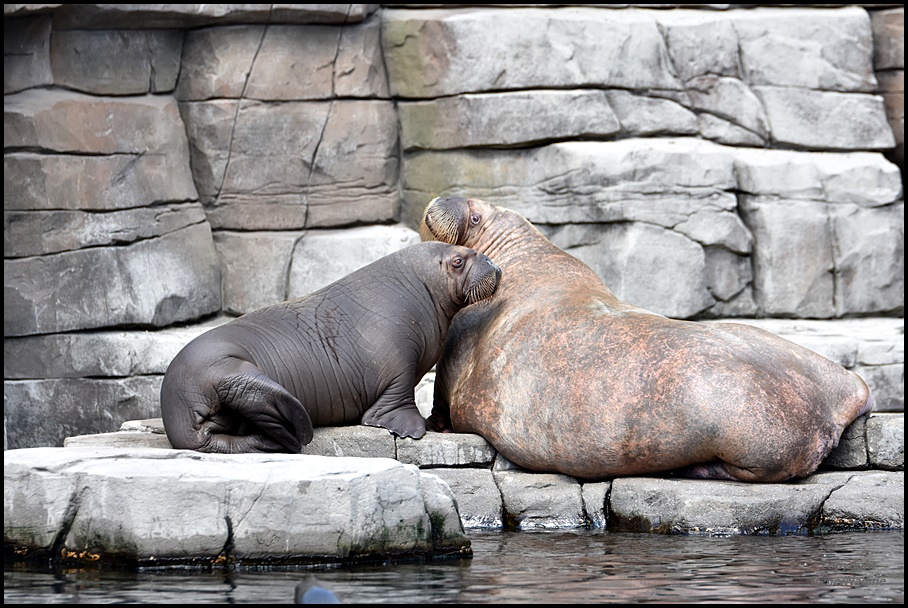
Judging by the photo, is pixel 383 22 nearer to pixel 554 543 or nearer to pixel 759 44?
pixel 759 44

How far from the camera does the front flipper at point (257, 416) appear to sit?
6.83 m

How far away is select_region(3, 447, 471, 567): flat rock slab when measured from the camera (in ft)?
18.3

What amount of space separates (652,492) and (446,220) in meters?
2.62

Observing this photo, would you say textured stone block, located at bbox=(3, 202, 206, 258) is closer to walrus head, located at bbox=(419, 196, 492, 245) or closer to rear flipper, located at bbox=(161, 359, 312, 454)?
walrus head, located at bbox=(419, 196, 492, 245)

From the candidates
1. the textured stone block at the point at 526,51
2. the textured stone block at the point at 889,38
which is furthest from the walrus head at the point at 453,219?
the textured stone block at the point at 889,38

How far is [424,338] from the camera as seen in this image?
7.91 meters

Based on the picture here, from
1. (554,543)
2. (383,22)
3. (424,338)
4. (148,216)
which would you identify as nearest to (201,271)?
(148,216)

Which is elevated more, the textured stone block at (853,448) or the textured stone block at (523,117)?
the textured stone block at (523,117)

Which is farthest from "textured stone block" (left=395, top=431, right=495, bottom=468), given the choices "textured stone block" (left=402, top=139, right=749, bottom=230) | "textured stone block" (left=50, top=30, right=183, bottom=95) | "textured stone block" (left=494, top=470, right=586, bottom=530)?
"textured stone block" (left=50, top=30, right=183, bottom=95)

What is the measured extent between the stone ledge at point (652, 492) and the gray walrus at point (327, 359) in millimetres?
209

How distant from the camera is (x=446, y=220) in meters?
8.62

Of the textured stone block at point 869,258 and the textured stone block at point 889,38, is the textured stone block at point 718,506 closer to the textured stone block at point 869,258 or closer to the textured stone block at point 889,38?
the textured stone block at point 869,258

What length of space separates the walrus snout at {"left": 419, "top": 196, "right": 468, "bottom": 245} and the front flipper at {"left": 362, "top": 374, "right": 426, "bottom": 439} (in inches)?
50.9

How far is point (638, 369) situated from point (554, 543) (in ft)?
3.77
